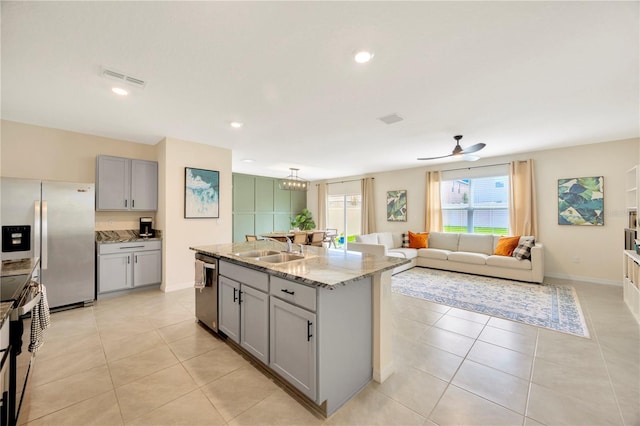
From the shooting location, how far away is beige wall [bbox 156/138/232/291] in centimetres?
421

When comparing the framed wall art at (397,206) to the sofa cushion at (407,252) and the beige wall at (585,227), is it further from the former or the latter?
the beige wall at (585,227)

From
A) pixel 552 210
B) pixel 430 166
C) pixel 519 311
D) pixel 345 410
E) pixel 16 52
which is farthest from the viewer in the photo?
pixel 430 166

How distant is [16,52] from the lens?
2010mm

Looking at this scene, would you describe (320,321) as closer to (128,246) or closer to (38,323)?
(38,323)

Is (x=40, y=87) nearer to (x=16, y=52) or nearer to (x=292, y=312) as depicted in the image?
(x=16, y=52)

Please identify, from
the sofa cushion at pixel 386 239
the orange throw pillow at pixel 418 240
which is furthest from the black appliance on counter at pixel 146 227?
the orange throw pillow at pixel 418 240

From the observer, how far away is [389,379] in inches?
79.0

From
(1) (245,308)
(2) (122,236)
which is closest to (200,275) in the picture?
(1) (245,308)

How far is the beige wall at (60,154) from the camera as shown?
3510 millimetres

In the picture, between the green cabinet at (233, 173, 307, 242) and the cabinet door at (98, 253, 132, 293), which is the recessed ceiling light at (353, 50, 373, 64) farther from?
the green cabinet at (233, 173, 307, 242)

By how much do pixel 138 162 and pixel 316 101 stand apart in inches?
129

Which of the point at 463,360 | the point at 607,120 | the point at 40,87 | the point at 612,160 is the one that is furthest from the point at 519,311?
the point at 40,87

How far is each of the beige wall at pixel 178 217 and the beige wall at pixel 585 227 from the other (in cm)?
596

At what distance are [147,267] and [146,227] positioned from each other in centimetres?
71
